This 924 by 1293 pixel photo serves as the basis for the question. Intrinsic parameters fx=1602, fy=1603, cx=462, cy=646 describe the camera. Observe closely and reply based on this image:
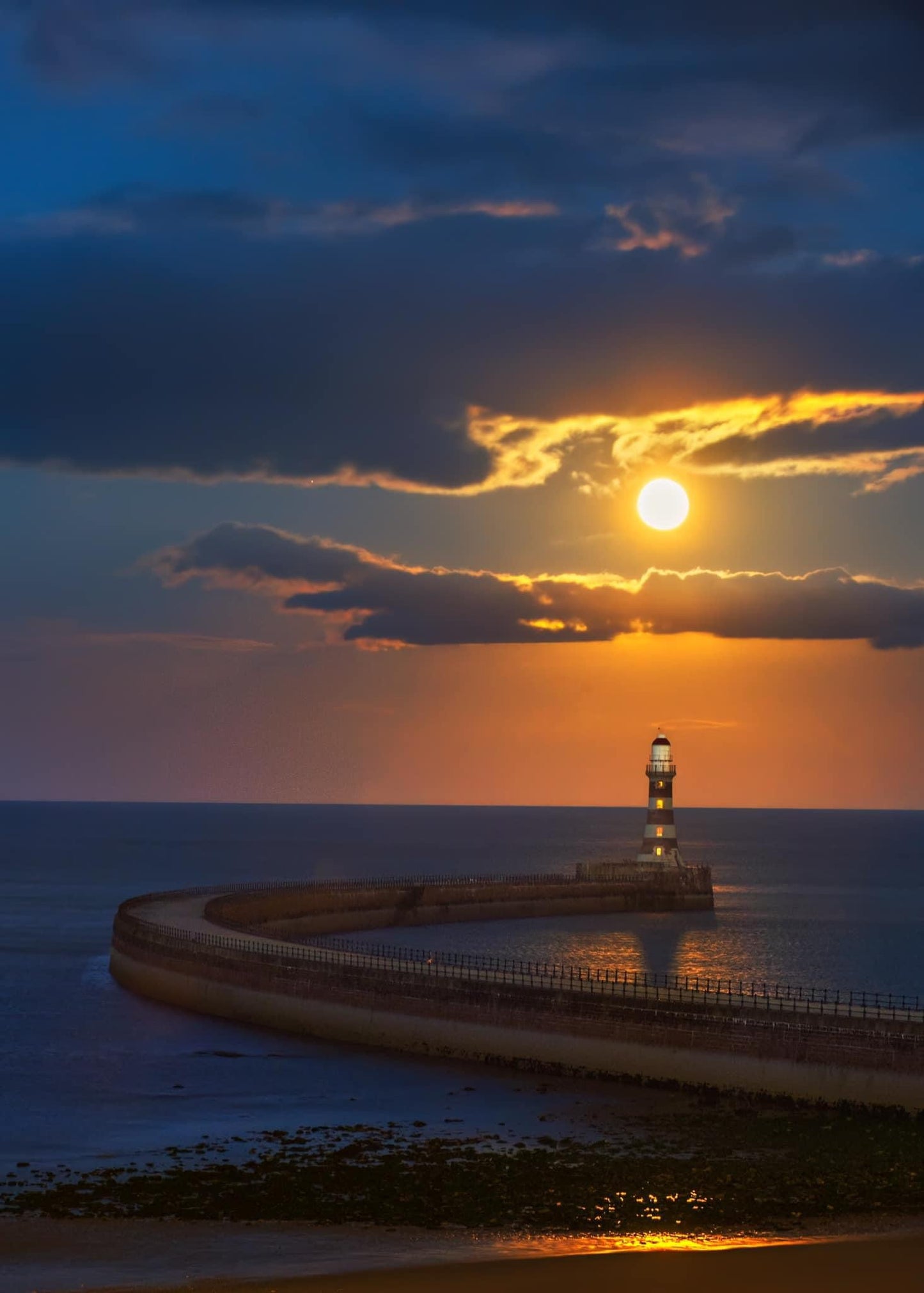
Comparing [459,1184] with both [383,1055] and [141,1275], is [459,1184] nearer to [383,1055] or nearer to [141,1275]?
[141,1275]

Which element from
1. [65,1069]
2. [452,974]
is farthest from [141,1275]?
[452,974]

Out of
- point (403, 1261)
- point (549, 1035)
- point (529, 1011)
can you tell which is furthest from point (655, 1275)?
point (529, 1011)

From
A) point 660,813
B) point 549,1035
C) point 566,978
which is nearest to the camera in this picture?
point 549,1035

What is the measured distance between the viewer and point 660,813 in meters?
138

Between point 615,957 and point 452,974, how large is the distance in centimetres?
3762

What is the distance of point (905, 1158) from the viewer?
40.5 meters

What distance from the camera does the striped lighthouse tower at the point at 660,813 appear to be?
131 meters

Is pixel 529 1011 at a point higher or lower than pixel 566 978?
higher

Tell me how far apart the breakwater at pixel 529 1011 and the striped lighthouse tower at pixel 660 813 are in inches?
1616

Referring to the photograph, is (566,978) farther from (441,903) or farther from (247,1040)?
(441,903)

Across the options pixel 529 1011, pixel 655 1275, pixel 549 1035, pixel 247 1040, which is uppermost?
pixel 529 1011

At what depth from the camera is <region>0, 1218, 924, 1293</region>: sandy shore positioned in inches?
1180

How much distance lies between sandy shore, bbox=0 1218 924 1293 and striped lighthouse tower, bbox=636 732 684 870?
96002 mm

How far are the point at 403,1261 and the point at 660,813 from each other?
354 feet
